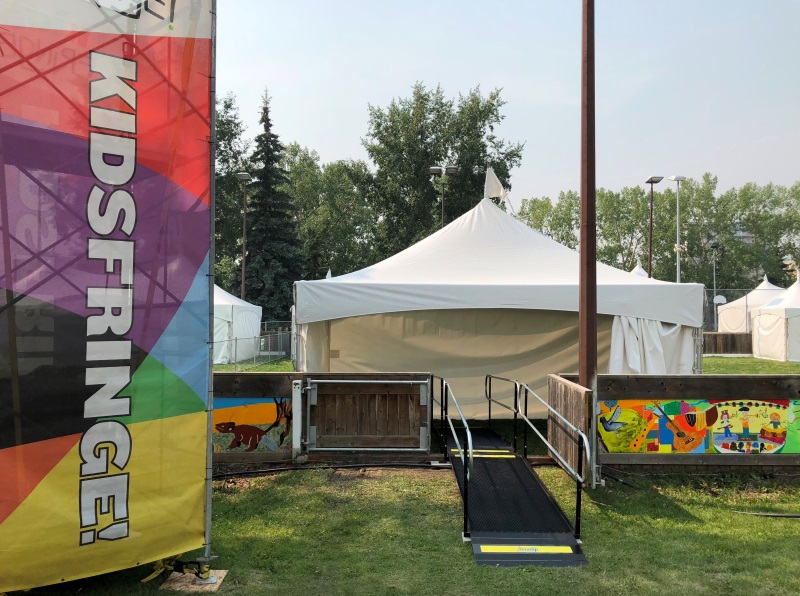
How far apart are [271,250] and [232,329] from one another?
45.2ft

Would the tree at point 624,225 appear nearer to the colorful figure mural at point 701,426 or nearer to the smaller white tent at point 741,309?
the smaller white tent at point 741,309

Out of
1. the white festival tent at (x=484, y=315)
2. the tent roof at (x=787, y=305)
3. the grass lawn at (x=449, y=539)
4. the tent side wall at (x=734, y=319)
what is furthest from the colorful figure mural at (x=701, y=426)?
the tent side wall at (x=734, y=319)

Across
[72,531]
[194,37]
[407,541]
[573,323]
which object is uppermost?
[194,37]

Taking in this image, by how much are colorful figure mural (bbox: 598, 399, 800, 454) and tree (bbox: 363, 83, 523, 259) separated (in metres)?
33.9

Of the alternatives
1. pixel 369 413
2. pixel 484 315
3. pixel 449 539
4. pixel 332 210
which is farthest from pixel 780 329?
pixel 332 210

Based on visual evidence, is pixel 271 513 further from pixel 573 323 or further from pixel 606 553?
pixel 573 323

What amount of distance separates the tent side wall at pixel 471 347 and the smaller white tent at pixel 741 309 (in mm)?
30397

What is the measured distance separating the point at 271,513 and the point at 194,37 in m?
4.22

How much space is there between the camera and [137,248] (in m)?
4.33

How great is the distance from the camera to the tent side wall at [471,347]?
1091 centimetres

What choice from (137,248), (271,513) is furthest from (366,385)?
(137,248)

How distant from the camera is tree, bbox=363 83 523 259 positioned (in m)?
41.8

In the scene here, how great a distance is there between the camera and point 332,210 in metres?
56.0

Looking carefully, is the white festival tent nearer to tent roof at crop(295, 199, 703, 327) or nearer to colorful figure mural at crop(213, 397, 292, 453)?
tent roof at crop(295, 199, 703, 327)
